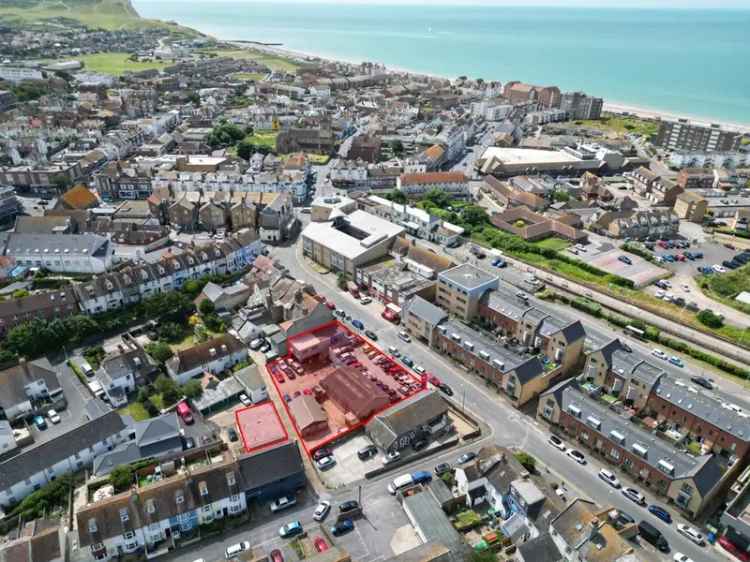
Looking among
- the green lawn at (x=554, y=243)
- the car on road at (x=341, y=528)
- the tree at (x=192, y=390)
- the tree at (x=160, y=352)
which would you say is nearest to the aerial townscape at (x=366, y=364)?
the car on road at (x=341, y=528)

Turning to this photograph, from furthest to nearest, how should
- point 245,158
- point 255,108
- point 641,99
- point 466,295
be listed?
point 641,99 < point 255,108 < point 245,158 < point 466,295

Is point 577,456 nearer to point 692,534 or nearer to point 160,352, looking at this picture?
point 692,534

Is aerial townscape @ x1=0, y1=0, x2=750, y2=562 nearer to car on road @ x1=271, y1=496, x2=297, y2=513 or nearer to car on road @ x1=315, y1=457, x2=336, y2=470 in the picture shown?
car on road @ x1=271, y1=496, x2=297, y2=513

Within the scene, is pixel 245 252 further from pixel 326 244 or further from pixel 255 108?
pixel 255 108

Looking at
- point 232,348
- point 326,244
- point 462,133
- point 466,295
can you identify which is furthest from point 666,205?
point 232,348

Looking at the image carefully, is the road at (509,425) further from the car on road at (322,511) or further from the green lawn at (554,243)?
the green lawn at (554,243)

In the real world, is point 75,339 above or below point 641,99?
below

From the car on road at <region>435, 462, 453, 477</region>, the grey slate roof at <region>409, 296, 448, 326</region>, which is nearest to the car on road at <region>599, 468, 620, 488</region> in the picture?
the car on road at <region>435, 462, 453, 477</region>
